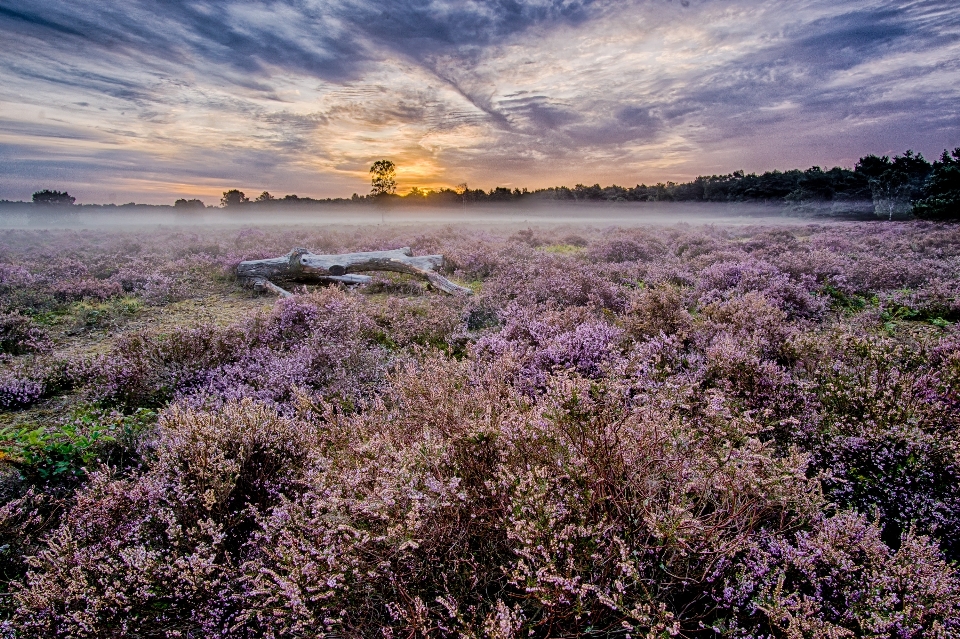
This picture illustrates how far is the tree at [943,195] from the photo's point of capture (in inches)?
867

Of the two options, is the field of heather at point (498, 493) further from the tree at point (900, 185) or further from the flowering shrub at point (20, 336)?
the tree at point (900, 185)

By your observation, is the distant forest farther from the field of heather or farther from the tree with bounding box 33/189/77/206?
the field of heather

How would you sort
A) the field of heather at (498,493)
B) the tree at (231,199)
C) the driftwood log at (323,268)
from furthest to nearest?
the tree at (231,199), the driftwood log at (323,268), the field of heather at (498,493)

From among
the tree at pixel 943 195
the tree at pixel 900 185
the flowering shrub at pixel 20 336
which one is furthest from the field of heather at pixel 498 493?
the tree at pixel 900 185

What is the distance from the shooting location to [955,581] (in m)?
1.90

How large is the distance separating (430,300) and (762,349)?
590 centimetres

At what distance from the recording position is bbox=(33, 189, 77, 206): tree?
198ft

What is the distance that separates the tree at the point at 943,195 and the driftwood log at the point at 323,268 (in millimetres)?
27923

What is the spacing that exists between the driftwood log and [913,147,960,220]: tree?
27.9 meters

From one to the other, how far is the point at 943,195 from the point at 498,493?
32827mm

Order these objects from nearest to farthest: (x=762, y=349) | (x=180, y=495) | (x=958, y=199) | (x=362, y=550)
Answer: (x=362, y=550) < (x=180, y=495) < (x=762, y=349) < (x=958, y=199)

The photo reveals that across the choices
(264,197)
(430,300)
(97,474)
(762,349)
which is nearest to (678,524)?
(97,474)

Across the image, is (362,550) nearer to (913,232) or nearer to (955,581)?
(955,581)

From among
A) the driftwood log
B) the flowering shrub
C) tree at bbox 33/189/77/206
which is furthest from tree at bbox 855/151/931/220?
tree at bbox 33/189/77/206
